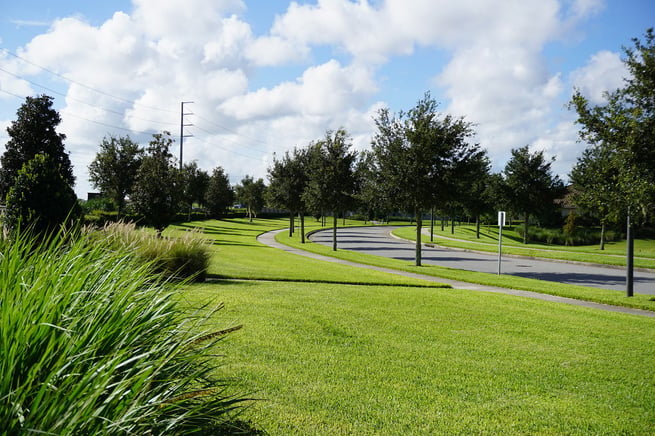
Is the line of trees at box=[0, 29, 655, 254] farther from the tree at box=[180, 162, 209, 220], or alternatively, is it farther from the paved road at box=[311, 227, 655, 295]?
the tree at box=[180, 162, 209, 220]

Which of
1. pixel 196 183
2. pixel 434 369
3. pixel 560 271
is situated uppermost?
pixel 196 183

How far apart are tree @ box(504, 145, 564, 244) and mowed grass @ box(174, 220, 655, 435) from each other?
30.3 metres

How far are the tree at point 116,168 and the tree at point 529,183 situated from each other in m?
35.8

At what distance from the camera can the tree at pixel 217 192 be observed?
221 feet

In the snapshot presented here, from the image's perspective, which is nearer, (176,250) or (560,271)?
(176,250)

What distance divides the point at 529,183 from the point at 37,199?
3683cm

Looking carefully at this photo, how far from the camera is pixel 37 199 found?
34.7 ft

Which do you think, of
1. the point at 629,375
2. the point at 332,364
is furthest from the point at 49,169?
the point at 629,375

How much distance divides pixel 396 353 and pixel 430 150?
50.9 feet

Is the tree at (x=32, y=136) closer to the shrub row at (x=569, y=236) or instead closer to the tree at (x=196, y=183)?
the tree at (x=196, y=183)

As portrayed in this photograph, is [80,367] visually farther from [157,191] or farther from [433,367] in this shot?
[157,191]

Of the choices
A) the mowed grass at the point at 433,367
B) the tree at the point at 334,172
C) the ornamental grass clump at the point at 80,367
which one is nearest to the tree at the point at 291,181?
the tree at the point at 334,172

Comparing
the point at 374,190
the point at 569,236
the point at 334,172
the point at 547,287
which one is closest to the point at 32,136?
the point at 334,172

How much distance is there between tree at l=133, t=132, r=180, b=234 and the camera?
26312 millimetres
